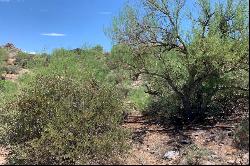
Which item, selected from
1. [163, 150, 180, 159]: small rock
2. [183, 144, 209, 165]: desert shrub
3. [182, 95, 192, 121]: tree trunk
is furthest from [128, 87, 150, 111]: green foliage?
[183, 144, 209, 165]: desert shrub

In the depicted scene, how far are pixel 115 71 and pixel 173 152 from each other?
5.52 meters

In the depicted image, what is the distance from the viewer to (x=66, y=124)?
14766 mm

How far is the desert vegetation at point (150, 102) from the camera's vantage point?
14.5m

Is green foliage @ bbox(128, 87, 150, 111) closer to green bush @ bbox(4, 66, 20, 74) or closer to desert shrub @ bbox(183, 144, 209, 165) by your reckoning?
desert shrub @ bbox(183, 144, 209, 165)

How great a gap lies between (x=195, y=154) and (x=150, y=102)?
264 inches

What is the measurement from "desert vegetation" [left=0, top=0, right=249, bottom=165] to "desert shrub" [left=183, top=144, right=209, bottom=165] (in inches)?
1.2

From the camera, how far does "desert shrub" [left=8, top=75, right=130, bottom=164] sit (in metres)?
14.3

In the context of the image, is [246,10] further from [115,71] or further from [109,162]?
[109,162]

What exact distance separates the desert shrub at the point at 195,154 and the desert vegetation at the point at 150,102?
3 centimetres

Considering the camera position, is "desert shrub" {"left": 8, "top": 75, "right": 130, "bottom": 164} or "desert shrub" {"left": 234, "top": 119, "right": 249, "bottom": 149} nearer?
"desert shrub" {"left": 234, "top": 119, "right": 249, "bottom": 149}

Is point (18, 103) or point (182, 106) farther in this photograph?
point (182, 106)

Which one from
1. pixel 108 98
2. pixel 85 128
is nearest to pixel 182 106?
pixel 108 98

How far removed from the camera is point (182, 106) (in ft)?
62.4

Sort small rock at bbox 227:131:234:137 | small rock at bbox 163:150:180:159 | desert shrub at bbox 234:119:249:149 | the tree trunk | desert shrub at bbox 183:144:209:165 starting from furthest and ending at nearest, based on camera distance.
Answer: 1. the tree trunk
2. small rock at bbox 227:131:234:137
3. small rock at bbox 163:150:180:159
4. desert shrub at bbox 234:119:249:149
5. desert shrub at bbox 183:144:209:165
